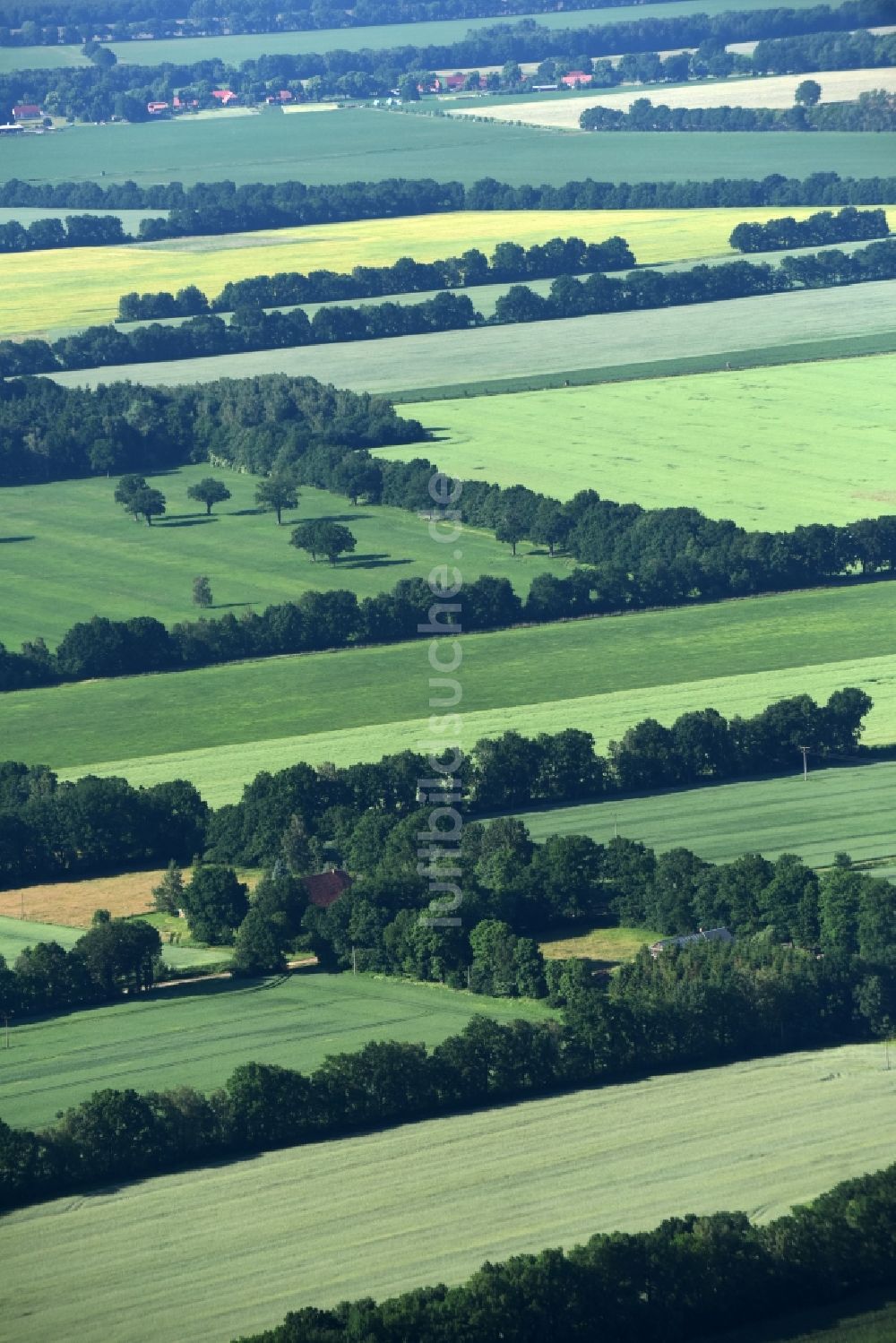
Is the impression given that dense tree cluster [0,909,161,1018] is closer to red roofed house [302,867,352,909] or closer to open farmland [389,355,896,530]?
red roofed house [302,867,352,909]

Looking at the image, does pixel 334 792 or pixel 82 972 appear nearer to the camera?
pixel 82 972

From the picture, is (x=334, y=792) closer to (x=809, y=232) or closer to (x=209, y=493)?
(x=209, y=493)

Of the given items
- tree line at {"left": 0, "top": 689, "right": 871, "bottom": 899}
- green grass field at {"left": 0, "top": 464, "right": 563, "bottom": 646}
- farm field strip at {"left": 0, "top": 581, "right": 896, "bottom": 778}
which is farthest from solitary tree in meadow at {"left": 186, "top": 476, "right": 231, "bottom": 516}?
tree line at {"left": 0, "top": 689, "right": 871, "bottom": 899}

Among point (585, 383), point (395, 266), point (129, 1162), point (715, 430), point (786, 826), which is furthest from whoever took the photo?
point (395, 266)

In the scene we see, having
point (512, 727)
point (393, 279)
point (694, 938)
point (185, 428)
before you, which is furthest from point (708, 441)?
point (694, 938)

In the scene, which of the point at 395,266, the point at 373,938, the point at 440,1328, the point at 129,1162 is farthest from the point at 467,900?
the point at 395,266

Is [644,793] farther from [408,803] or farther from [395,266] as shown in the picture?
[395,266]
